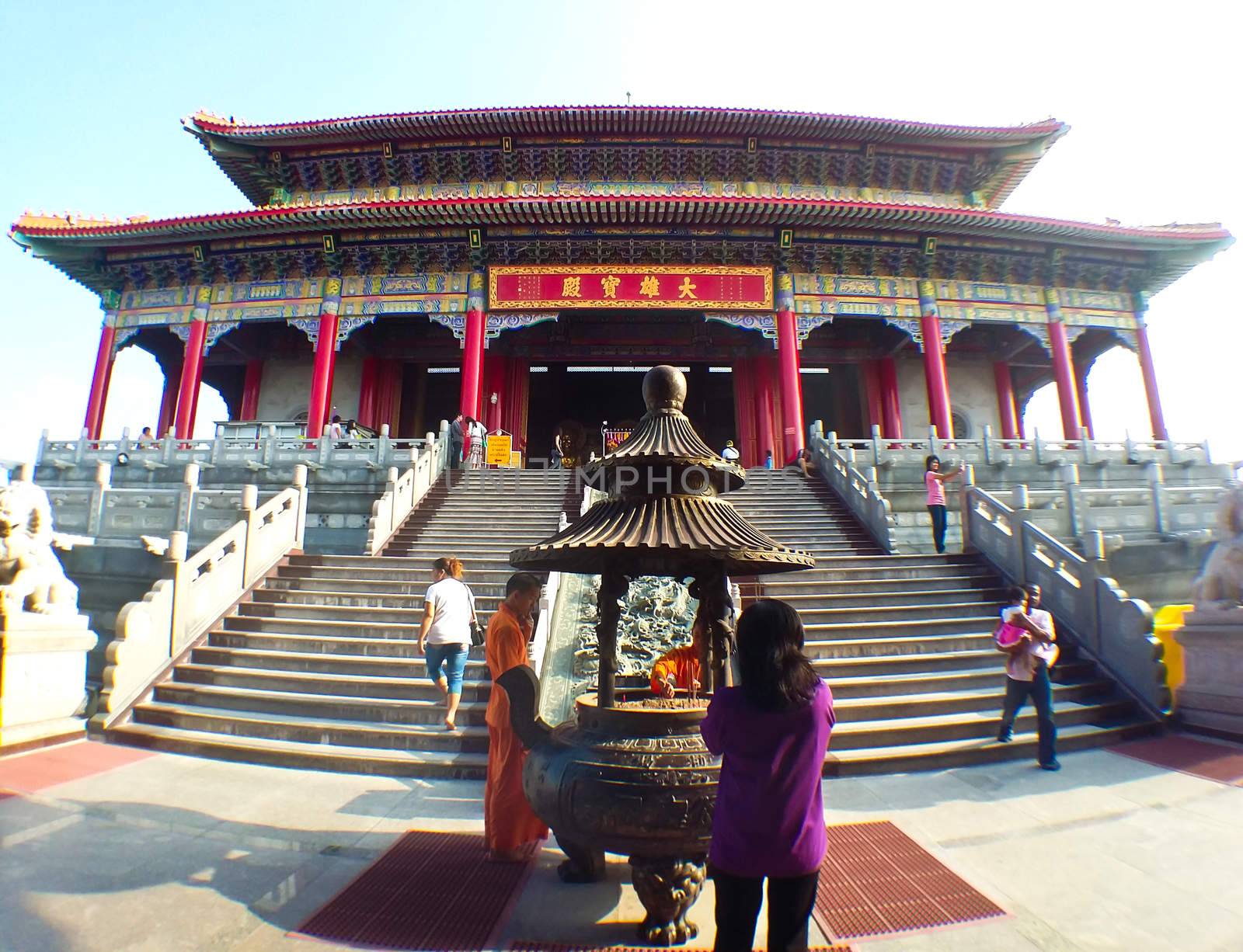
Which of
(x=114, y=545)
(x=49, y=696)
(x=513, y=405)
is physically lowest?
(x=49, y=696)

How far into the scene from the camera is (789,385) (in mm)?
15062

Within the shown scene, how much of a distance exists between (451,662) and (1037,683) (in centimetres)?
474

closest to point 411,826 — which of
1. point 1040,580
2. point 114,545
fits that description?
point 114,545

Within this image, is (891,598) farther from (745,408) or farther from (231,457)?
(231,457)

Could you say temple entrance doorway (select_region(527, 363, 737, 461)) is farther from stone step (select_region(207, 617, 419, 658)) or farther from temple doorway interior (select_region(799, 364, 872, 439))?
stone step (select_region(207, 617, 419, 658))

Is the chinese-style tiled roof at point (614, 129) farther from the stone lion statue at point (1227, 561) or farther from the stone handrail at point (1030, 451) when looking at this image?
the stone lion statue at point (1227, 561)

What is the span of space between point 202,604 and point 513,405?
38.9 ft

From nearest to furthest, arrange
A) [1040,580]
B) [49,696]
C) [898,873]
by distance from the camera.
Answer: [898,873], [49,696], [1040,580]

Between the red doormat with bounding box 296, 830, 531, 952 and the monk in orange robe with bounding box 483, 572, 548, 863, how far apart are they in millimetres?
134

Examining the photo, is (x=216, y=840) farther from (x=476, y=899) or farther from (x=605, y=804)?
(x=605, y=804)

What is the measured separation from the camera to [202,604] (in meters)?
6.91

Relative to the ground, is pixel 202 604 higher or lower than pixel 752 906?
higher

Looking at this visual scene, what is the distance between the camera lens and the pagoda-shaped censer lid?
2.94m

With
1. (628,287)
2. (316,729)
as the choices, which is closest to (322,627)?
(316,729)
